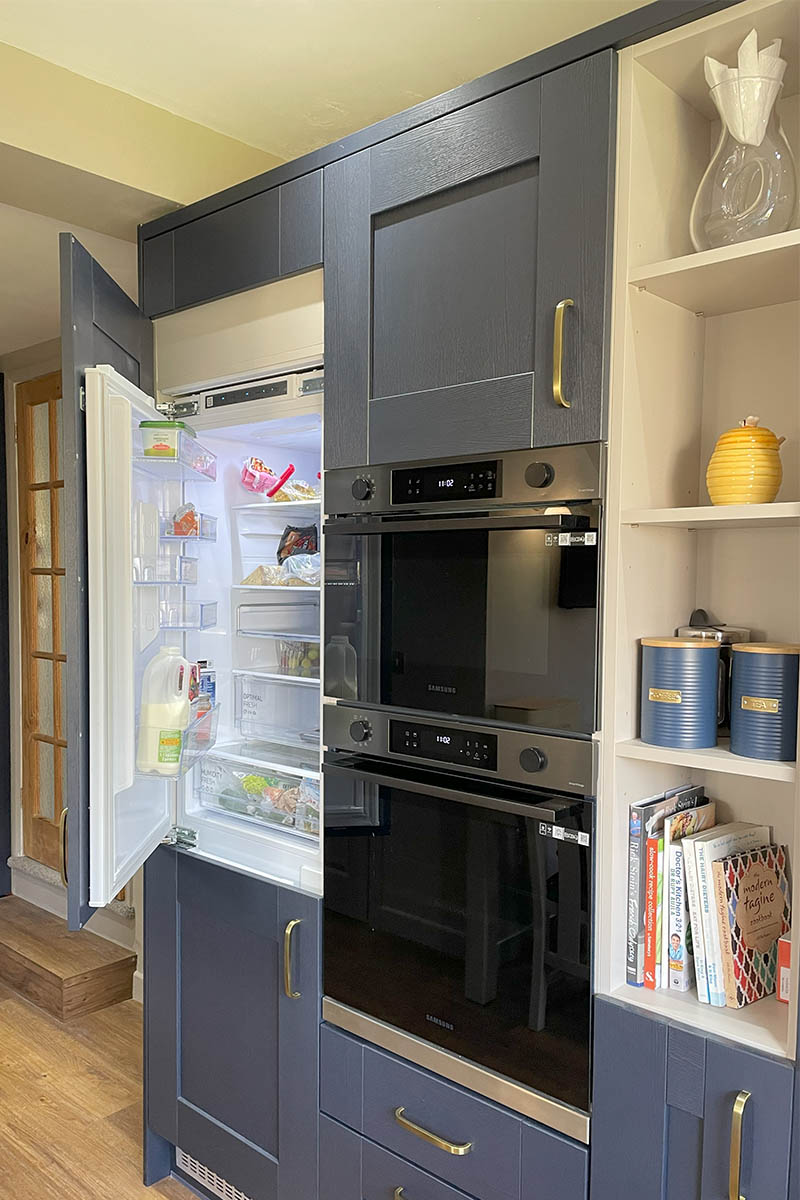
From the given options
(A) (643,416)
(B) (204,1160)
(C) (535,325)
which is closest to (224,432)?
(C) (535,325)

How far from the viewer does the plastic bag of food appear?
86.0 inches

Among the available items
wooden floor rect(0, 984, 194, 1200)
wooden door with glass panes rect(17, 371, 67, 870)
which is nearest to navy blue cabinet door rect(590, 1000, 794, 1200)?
wooden floor rect(0, 984, 194, 1200)

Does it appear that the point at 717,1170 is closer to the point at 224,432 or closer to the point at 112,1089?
the point at 224,432

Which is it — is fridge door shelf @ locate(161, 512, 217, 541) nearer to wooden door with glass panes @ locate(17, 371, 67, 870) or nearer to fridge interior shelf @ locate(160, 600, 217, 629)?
fridge interior shelf @ locate(160, 600, 217, 629)

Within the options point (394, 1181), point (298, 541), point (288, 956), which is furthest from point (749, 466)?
point (394, 1181)

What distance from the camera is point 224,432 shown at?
7.29ft

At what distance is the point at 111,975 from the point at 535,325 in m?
2.89

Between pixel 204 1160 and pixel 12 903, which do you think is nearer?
pixel 204 1160

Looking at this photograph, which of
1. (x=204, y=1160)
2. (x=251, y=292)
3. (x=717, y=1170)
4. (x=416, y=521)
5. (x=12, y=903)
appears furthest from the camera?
(x=12, y=903)

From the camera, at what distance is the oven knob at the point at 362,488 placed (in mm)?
1783

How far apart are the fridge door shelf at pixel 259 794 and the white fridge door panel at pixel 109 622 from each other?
406mm

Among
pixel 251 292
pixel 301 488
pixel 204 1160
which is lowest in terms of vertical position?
pixel 204 1160

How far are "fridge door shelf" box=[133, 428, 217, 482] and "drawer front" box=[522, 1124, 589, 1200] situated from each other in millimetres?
1430

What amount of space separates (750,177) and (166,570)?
4.57 feet
